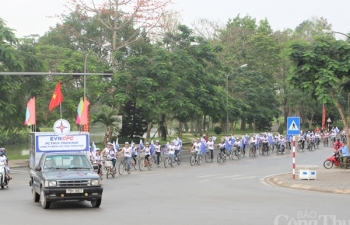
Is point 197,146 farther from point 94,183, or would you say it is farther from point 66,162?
point 94,183

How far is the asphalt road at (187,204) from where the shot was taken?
14.0m

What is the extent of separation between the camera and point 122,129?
60094mm

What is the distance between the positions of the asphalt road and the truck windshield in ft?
3.76

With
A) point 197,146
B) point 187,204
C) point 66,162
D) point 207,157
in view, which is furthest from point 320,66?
point 66,162

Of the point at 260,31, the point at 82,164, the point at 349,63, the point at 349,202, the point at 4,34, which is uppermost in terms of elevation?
the point at 260,31

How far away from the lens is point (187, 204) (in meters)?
17.6

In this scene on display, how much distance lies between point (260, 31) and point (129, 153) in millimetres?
65081

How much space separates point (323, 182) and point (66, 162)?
Result: 40.6 feet

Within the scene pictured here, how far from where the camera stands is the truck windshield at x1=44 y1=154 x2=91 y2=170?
17.1 m

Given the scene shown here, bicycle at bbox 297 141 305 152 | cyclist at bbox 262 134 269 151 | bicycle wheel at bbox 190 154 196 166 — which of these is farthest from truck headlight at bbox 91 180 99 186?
bicycle at bbox 297 141 305 152

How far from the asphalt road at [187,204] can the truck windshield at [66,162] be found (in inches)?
45.1

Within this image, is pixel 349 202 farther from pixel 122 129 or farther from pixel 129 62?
pixel 122 129

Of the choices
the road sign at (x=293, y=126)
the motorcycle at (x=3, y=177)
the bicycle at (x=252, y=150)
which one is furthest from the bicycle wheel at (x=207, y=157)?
the motorcycle at (x=3, y=177)

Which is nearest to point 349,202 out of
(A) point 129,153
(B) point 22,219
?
(B) point 22,219
